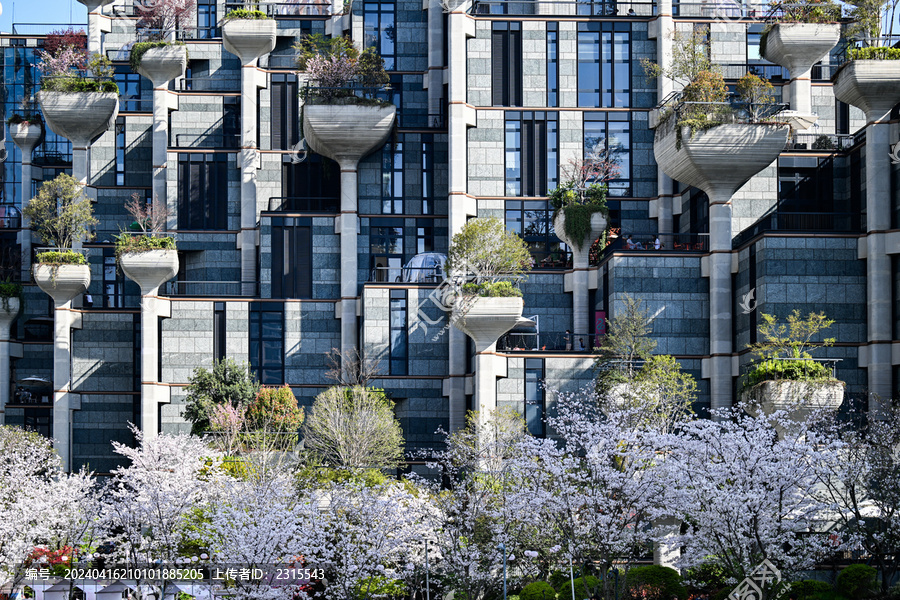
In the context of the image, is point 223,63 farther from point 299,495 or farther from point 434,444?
point 299,495

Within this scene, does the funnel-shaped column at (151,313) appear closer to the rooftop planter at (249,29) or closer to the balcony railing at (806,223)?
the rooftop planter at (249,29)

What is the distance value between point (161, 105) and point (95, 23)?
1211 cm

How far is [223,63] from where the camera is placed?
87875 mm

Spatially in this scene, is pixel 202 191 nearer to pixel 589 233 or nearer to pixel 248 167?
pixel 248 167

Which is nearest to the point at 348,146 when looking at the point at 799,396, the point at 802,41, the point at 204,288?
the point at 204,288

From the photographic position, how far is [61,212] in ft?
259

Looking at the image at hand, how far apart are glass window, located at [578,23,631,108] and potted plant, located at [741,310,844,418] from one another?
2341 cm

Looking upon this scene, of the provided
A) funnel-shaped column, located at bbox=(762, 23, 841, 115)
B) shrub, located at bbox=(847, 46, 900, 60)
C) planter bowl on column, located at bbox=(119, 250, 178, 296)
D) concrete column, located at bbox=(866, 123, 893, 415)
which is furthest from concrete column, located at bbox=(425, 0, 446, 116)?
concrete column, located at bbox=(866, 123, 893, 415)

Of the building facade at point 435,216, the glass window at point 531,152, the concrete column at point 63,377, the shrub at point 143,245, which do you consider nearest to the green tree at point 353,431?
the building facade at point 435,216

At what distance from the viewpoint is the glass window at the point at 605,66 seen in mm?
75875

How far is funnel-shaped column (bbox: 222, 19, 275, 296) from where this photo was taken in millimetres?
79812

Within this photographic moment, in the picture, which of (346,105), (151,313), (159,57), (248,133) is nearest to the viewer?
(151,313)

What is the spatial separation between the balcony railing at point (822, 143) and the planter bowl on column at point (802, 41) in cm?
362

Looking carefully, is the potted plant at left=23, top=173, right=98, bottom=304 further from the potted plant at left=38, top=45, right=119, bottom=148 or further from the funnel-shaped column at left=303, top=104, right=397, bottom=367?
the funnel-shaped column at left=303, top=104, right=397, bottom=367
